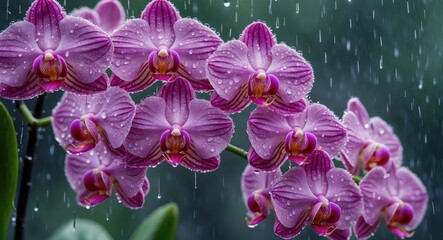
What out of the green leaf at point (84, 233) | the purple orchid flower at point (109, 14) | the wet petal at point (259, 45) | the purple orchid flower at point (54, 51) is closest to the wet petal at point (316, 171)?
the wet petal at point (259, 45)

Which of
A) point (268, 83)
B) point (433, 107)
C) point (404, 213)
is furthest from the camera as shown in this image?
point (433, 107)

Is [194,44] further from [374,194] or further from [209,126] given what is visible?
[374,194]

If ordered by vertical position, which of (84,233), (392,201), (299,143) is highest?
(299,143)

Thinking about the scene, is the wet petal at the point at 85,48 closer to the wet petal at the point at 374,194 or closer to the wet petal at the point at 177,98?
the wet petal at the point at 177,98

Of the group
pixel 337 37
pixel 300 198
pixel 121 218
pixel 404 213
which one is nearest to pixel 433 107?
pixel 337 37

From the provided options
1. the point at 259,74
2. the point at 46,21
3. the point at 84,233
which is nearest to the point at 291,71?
the point at 259,74

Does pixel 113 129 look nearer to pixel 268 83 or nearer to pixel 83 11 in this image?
pixel 268 83

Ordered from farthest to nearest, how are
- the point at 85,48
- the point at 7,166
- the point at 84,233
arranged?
the point at 84,233 < the point at 7,166 < the point at 85,48

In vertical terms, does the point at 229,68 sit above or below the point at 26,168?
above
